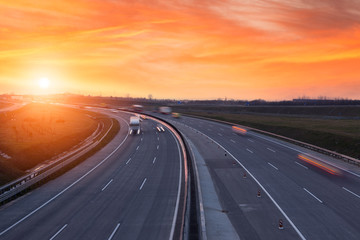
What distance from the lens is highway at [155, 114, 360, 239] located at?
16312 millimetres

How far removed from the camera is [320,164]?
31703 mm

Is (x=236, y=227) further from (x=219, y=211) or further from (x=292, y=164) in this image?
(x=292, y=164)

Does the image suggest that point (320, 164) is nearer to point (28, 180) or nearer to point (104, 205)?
point (104, 205)

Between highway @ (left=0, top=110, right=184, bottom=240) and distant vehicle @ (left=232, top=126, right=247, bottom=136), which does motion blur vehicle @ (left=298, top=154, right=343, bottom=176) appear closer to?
highway @ (left=0, top=110, right=184, bottom=240)

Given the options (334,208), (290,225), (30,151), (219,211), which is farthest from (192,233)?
(30,151)

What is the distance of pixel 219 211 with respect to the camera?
19.2 meters

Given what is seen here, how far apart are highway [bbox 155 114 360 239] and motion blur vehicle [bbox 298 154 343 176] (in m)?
0.90

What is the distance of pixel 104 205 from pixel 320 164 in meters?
24.8

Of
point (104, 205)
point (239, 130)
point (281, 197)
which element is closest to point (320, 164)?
point (281, 197)

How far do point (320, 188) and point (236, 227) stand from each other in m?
11.0

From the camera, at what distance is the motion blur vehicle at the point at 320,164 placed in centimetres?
2872

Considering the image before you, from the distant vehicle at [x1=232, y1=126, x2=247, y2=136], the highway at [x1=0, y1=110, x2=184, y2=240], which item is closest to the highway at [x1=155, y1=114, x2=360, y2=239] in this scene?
the highway at [x1=0, y1=110, x2=184, y2=240]

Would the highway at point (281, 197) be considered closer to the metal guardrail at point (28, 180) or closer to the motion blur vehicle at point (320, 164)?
the motion blur vehicle at point (320, 164)

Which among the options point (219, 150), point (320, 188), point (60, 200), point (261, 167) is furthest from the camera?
point (219, 150)
